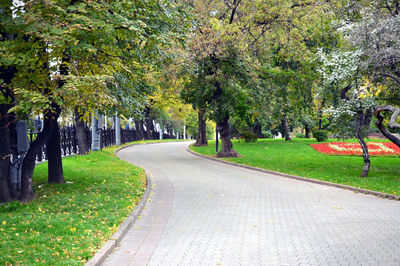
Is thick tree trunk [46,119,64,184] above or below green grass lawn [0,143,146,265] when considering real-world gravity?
above

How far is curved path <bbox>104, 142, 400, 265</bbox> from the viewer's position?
5.87 metres

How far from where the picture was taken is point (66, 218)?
300 inches

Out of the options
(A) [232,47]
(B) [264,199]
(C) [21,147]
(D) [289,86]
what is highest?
(A) [232,47]

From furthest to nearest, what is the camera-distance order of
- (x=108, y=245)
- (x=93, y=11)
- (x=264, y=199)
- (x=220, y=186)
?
(x=220, y=186) → (x=264, y=199) → (x=93, y=11) → (x=108, y=245)

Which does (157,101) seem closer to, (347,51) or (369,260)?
(347,51)

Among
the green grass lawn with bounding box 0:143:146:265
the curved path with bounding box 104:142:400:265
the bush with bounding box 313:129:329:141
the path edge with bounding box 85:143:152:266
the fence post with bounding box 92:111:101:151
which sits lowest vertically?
the curved path with bounding box 104:142:400:265

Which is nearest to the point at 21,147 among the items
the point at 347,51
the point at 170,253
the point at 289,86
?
the point at 170,253

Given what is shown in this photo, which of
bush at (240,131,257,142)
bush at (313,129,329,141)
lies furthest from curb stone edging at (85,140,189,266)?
bush at (313,129,329,141)

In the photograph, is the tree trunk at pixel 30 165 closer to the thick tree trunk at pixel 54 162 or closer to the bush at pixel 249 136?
the thick tree trunk at pixel 54 162

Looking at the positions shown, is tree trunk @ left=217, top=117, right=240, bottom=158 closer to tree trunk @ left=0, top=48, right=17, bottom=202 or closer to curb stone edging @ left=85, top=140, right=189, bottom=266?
curb stone edging @ left=85, top=140, right=189, bottom=266

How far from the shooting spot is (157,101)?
42.5 m

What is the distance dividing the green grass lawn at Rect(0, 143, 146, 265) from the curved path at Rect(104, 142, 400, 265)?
516mm

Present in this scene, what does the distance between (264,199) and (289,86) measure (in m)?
13.8

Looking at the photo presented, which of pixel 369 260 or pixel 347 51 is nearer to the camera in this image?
pixel 369 260
